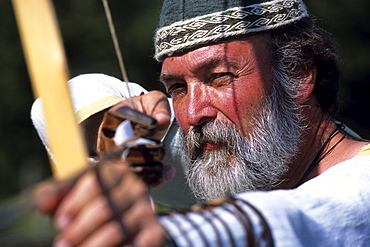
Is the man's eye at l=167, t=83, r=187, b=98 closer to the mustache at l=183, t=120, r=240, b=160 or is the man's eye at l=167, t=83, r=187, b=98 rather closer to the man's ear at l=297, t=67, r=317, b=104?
the mustache at l=183, t=120, r=240, b=160

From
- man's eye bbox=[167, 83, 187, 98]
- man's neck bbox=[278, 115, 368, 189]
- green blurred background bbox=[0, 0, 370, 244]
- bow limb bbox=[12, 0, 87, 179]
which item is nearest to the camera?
bow limb bbox=[12, 0, 87, 179]

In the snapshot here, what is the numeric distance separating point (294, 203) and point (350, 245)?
0.19m

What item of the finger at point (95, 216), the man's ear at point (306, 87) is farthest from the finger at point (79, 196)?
the man's ear at point (306, 87)

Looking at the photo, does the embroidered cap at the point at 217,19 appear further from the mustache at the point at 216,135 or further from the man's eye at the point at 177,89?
the mustache at the point at 216,135

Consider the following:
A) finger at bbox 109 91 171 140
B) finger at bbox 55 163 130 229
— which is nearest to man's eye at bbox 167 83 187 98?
finger at bbox 109 91 171 140

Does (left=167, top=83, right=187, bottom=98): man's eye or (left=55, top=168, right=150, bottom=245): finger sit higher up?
(left=55, top=168, right=150, bottom=245): finger

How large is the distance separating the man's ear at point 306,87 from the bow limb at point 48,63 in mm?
1148

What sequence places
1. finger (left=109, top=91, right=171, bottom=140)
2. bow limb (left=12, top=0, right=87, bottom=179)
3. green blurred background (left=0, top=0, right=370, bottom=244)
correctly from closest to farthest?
bow limb (left=12, top=0, right=87, bottom=179) < finger (left=109, top=91, right=171, bottom=140) < green blurred background (left=0, top=0, right=370, bottom=244)

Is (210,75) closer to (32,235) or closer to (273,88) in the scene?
(273,88)

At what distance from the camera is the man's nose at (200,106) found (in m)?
1.81

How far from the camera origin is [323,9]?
5605 mm

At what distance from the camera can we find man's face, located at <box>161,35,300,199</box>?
5.95 feet

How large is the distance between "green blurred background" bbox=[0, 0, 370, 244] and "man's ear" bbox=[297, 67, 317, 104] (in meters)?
2.80

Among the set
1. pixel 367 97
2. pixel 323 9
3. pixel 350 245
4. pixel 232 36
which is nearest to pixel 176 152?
pixel 232 36
